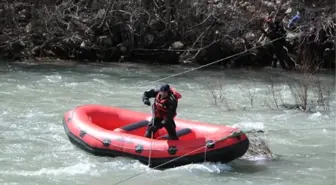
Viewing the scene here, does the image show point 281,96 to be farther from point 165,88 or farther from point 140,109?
point 165,88

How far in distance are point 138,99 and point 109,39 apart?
5.18 meters

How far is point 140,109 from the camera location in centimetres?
1158

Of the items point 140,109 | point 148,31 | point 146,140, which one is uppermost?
point 148,31

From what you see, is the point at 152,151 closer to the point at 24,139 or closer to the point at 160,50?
the point at 24,139

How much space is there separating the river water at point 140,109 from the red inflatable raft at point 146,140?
122mm

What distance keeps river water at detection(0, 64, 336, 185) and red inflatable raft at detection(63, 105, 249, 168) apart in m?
0.12

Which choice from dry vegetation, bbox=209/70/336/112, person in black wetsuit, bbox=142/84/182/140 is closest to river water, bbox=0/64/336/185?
dry vegetation, bbox=209/70/336/112

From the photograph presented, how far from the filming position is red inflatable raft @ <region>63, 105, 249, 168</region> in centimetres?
768

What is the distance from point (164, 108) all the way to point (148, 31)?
9.55 meters

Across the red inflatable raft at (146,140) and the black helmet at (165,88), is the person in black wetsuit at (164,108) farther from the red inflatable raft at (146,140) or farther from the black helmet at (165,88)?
the red inflatable raft at (146,140)

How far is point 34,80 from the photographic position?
14.0 metres

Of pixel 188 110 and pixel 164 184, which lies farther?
pixel 188 110

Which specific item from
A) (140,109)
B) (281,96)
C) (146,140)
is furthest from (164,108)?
(281,96)

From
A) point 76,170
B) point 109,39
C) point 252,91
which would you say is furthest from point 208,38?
point 76,170
